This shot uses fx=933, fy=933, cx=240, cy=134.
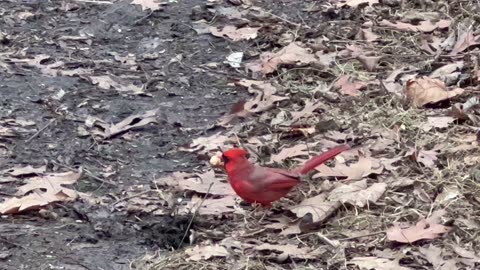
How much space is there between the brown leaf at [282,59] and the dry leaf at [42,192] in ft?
5.48

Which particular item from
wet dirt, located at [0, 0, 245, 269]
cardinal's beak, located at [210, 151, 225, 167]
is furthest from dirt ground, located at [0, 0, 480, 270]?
cardinal's beak, located at [210, 151, 225, 167]

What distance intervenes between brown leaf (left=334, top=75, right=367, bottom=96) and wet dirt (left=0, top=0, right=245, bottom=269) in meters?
0.57

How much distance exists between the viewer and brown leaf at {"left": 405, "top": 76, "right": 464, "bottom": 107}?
487 cm

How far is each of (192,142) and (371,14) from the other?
7.21ft

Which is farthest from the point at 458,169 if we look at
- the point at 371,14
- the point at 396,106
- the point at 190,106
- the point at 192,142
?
the point at 371,14

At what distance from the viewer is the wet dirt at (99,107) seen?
3.64 meters

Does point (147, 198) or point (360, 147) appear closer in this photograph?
point (147, 198)

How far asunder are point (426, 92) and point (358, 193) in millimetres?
1241

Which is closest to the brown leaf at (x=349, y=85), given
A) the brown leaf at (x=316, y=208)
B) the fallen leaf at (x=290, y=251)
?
the brown leaf at (x=316, y=208)

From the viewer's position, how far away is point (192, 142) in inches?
183

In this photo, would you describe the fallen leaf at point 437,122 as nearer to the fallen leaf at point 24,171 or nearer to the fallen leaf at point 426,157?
the fallen leaf at point 426,157

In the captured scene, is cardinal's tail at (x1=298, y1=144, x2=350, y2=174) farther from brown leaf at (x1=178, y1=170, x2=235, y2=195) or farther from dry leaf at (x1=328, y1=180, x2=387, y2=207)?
brown leaf at (x1=178, y1=170, x2=235, y2=195)

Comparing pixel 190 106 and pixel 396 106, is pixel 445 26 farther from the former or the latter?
pixel 190 106

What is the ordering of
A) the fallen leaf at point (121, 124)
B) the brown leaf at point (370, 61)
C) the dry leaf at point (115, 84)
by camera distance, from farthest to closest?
the brown leaf at point (370, 61) < the dry leaf at point (115, 84) < the fallen leaf at point (121, 124)
